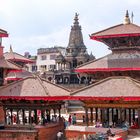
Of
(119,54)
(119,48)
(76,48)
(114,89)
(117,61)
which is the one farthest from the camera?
(76,48)

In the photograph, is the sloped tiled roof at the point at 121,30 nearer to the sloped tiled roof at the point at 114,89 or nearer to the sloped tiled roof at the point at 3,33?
the sloped tiled roof at the point at 114,89

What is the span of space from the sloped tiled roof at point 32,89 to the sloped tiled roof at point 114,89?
176 cm

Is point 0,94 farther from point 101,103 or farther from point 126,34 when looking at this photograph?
point 126,34

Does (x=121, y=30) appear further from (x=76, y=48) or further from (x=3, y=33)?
(x=76, y=48)

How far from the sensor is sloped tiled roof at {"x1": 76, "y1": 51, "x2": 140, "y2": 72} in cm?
3026

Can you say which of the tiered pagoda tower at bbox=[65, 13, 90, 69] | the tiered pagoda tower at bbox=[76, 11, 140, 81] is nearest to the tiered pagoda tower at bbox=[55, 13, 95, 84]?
the tiered pagoda tower at bbox=[65, 13, 90, 69]

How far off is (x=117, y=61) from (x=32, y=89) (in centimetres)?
683

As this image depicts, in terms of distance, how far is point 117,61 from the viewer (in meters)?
31.0

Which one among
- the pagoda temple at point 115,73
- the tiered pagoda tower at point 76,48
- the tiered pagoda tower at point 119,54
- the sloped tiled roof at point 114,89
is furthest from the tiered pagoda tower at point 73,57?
the sloped tiled roof at point 114,89

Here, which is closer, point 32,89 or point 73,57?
point 32,89

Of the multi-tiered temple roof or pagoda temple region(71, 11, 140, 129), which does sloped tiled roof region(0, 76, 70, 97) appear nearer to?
pagoda temple region(71, 11, 140, 129)

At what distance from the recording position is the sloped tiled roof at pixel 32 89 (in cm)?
2756

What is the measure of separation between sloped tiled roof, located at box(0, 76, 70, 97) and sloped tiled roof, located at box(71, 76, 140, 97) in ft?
5.77

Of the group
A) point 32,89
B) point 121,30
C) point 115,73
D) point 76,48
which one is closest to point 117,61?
point 115,73
